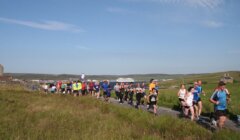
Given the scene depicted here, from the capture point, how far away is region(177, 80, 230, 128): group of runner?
1160 centimetres

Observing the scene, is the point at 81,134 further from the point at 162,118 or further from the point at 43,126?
the point at 162,118

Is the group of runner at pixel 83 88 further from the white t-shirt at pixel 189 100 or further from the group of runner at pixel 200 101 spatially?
the white t-shirt at pixel 189 100

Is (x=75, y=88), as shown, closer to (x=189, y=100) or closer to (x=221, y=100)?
(x=189, y=100)

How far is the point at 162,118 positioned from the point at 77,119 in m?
3.29

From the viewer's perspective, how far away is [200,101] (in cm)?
1623

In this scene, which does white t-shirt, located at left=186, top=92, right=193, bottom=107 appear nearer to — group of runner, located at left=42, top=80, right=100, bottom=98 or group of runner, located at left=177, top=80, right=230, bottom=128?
group of runner, located at left=177, top=80, right=230, bottom=128

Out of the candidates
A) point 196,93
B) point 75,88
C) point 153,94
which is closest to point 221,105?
point 196,93

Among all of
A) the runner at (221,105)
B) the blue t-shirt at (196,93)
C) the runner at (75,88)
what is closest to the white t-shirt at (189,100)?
the blue t-shirt at (196,93)

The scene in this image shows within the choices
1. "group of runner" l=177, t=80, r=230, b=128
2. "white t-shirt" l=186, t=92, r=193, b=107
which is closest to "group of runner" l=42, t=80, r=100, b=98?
"group of runner" l=177, t=80, r=230, b=128

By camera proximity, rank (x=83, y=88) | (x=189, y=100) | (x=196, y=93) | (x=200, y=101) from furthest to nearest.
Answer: (x=83, y=88) → (x=200, y=101) → (x=196, y=93) → (x=189, y=100)

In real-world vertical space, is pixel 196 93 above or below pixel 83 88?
above

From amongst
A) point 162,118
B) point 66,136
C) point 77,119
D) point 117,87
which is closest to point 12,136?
point 66,136

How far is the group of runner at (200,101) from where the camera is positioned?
11602mm

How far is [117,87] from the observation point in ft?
91.9
